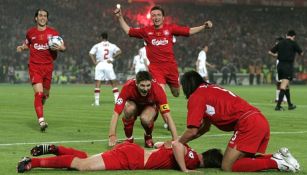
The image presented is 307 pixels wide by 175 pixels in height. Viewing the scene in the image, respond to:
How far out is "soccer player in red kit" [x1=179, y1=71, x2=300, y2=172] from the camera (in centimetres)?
971

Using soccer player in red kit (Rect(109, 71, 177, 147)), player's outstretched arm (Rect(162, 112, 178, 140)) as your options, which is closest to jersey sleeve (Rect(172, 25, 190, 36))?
soccer player in red kit (Rect(109, 71, 177, 147))

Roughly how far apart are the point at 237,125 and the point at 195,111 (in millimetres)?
642

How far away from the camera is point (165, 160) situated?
9.87 metres

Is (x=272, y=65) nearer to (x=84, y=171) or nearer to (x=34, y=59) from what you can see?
(x=34, y=59)

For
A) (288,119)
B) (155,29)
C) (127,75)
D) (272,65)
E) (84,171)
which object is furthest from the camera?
(272,65)

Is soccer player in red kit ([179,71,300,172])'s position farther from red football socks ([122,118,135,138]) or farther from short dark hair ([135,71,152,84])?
red football socks ([122,118,135,138])

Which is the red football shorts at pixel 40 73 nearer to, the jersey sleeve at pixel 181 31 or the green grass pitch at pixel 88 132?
the green grass pitch at pixel 88 132

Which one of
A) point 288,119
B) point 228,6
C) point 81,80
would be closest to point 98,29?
point 81,80

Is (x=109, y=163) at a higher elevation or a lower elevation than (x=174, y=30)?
lower

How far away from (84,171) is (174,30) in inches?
273

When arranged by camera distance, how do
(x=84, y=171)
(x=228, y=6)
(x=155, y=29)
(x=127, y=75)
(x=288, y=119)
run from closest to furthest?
(x=84, y=171) → (x=155, y=29) → (x=288, y=119) → (x=127, y=75) → (x=228, y=6)

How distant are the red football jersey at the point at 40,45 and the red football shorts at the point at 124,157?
23.4 ft

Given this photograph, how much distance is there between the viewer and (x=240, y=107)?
32.3 ft

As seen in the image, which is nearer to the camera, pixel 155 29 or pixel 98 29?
pixel 155 29
